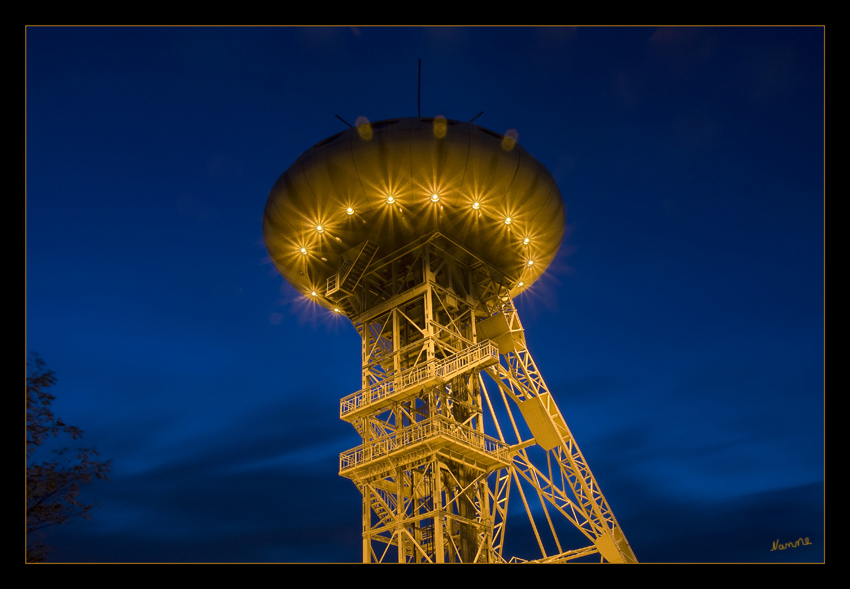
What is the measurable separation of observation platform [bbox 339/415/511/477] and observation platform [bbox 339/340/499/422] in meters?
1.28

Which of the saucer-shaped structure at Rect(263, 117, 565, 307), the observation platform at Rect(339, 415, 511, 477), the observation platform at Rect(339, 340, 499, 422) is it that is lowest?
the observation platform at Rect(339, 415, 511, 477)

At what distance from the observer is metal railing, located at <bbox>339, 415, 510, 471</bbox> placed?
25906 mm

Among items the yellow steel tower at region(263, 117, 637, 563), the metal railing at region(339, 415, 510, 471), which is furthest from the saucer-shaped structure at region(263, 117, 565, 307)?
the metal railing at region(339, 415, 510, 471)

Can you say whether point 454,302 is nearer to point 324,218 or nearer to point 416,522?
point 324,218

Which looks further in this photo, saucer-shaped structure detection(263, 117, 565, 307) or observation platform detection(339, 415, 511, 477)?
saucer-shaped structure detection(263, 117, 565, 307)

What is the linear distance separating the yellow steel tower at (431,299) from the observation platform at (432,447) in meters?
0.06

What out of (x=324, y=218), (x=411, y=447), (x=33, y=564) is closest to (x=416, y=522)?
(x=411, y=447)

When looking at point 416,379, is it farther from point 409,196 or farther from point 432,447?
point 409,196

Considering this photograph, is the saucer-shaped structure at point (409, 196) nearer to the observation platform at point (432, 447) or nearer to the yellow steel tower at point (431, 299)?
the yellow steel tower at point (431, 299)

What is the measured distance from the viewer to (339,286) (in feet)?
97.6

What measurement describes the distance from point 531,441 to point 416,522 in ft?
26.2

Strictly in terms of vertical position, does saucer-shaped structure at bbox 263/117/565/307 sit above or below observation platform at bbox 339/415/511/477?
above

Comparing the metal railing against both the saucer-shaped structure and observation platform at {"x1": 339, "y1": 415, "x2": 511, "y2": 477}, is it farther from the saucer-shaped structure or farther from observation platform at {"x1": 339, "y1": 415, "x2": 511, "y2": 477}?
the saucer-shaped structure

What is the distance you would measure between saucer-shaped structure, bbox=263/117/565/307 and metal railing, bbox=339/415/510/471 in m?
8.03
